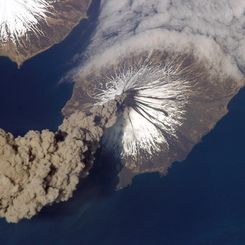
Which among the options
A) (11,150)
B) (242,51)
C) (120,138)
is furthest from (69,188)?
(242,51)

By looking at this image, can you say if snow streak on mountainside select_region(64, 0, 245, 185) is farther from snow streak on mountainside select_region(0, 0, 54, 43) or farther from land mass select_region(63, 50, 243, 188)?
snow streak on mountainside select_region(0, 0, 54, 43)

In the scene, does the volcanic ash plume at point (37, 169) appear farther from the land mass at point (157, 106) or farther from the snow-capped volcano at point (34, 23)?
the snow-capped volcano at point (34, 23)

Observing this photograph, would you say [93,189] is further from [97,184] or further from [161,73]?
[161,73]

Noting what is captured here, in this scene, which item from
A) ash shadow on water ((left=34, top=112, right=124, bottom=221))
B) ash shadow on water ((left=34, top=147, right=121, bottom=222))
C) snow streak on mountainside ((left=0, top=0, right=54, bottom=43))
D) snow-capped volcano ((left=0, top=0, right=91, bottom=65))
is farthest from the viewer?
snow streak on mountainside ((left=0, top=0, right=54, bottom=43))

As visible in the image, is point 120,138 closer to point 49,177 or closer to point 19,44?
point 49,177

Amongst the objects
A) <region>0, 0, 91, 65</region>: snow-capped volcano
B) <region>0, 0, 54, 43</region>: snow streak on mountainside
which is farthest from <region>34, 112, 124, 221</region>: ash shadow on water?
<region>0, 0, 54, 43</region>: snow streak on mountainside
